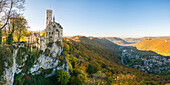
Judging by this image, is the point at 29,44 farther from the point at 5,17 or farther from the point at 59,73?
the point at 5,17

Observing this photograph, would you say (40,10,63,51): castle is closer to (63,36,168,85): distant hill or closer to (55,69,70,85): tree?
(63,36,168,85): distant hill

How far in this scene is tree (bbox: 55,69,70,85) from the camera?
28.9 metres

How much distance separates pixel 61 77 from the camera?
29578mm

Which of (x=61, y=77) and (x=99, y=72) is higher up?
(x=99, y=72)

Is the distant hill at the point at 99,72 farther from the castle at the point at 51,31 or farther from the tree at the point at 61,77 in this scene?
the castle at the point at 51,31

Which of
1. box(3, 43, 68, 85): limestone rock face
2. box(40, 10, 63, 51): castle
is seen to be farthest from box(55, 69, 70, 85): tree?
box(40, 10, 63, 51): castle

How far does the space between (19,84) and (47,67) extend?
10.6 metres

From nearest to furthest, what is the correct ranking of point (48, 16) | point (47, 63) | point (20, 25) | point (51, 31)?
point (20, 25), point (47, 63), point (51, 31), point (48, 16)

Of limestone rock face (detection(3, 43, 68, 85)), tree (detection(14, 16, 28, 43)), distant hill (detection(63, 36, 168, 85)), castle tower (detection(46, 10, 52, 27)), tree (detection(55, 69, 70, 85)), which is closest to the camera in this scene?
tree (detection(14, 16, 28, 43))

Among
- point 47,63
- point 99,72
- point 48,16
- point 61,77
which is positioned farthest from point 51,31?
point 99,72

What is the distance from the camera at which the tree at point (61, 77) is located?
28.9 metres

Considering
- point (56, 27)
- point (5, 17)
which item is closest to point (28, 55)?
point (56, 27)

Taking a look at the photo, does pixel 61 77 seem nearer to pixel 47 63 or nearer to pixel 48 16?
pixel 47 63

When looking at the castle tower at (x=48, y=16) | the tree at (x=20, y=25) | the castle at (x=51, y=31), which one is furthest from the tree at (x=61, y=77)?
the castle tower at (x=48, y=16)
